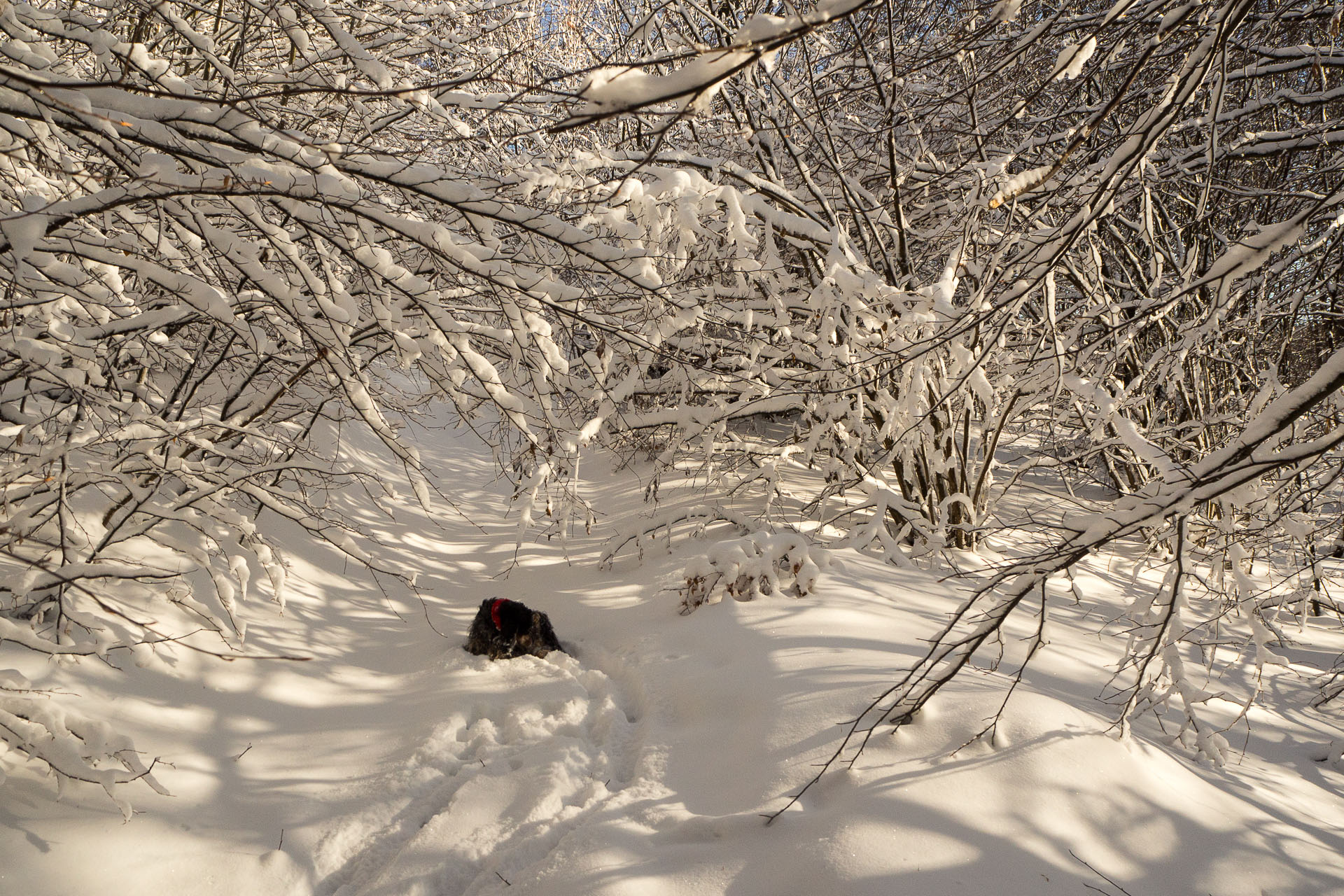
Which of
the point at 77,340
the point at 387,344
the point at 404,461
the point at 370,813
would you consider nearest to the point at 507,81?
the point at 404,461

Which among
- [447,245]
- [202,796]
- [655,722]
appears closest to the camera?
[447,245]

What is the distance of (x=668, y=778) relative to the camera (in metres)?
3.18

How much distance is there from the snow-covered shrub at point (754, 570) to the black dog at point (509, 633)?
0.90 meters

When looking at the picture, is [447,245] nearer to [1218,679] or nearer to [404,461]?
[404,461]

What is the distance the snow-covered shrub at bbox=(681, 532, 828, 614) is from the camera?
15.0ft

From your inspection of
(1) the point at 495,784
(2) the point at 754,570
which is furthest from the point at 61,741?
(2) the point at 754,570

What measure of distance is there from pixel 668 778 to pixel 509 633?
153cm

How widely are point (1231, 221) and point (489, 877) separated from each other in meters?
8.97

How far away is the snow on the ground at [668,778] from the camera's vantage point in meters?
2.46

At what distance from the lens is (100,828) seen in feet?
8.43

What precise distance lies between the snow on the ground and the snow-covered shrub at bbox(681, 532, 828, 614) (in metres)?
0.14

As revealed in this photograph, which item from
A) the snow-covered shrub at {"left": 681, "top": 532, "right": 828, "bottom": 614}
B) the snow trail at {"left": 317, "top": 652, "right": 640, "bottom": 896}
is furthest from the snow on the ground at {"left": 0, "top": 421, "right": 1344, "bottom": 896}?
the snow-covered shrub at {"left": 681, "top": 532, "right": 828, "bottom": 614}

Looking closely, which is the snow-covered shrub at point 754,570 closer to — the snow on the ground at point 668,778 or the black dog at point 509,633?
the snow on the ground at point 668,778

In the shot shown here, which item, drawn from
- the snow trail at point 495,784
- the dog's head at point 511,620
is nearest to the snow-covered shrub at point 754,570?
the snow trail at point 495,784
